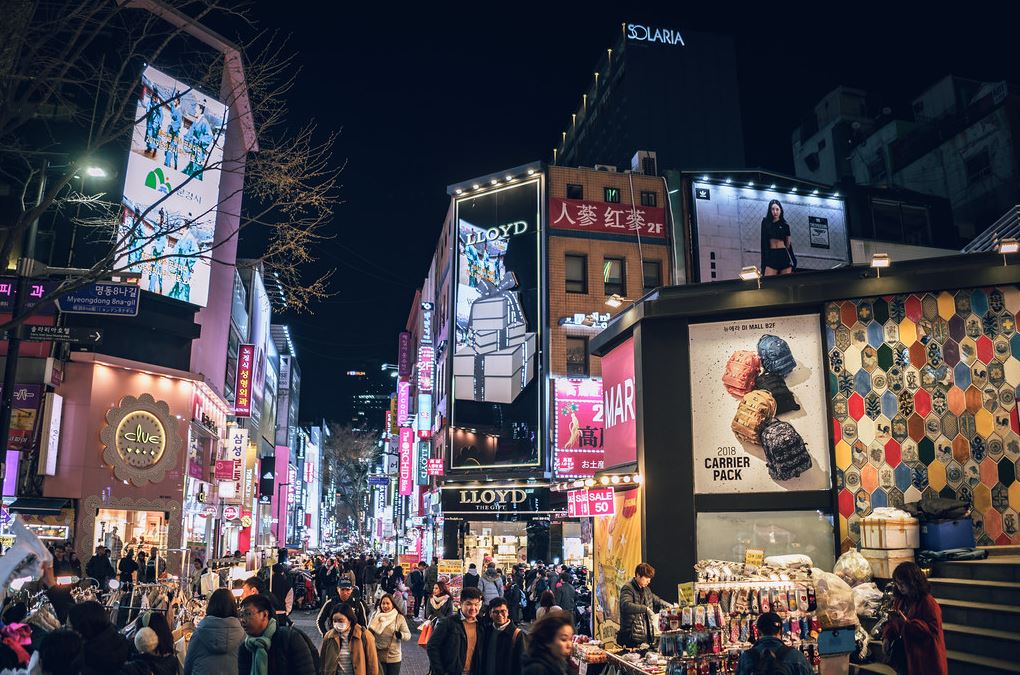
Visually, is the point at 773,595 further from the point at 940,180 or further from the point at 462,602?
the point at 940,180

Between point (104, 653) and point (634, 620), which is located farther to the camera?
point (634, 620)

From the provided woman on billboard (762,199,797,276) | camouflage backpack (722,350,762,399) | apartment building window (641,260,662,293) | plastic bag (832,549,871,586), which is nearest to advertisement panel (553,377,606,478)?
apartment building window (641,260,662,293)

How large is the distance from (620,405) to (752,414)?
11.3 feet

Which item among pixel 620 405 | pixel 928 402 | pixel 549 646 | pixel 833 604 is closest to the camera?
pixel 549 646

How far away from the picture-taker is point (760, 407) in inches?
597

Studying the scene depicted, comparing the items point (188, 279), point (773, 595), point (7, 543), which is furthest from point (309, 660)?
point (188, 279)

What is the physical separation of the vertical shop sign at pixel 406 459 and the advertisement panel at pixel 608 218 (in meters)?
23.9

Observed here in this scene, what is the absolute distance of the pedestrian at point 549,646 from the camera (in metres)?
5.66

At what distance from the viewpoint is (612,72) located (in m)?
67.7

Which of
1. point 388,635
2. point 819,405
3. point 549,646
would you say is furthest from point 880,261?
point 549,646

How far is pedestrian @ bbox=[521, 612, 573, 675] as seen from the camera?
18.6 ft

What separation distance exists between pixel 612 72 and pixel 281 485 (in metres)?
56.3

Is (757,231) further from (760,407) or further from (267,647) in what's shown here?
(267,647)

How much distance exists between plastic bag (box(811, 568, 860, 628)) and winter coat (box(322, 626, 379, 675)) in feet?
18.5
